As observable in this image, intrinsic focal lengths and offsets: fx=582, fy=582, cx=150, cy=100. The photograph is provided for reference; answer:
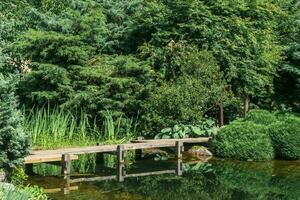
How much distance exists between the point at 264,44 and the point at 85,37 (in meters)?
6.46

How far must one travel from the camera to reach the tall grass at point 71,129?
16062 millimetres

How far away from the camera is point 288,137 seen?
1709 centimetres

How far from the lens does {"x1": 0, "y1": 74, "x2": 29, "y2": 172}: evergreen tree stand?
980cm

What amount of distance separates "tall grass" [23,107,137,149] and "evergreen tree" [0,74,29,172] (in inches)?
209

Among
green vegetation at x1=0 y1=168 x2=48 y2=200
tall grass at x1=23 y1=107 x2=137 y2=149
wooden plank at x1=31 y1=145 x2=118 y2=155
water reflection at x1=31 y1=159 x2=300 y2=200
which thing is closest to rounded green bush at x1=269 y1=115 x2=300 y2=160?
water reflection at x1=31 y1=159 x2=300 y2=200

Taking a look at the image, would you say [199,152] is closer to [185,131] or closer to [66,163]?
[185,131]

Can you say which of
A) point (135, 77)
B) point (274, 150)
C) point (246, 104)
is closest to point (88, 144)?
point (135, 77)

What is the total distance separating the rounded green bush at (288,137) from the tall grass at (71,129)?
4.41 m

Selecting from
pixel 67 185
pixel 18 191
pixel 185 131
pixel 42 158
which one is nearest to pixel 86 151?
pixel 42 158

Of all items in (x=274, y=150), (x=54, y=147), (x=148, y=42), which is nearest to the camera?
(x=54, y=147)

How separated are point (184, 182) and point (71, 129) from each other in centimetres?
436

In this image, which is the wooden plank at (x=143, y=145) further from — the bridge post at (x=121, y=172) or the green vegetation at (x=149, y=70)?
the green vegetation at (x=149, y=70)

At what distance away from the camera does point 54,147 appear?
15.6m

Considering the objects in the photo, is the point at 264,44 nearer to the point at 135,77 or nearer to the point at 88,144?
the point at 135,77
